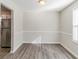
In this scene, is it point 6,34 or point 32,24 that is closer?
point 6,34

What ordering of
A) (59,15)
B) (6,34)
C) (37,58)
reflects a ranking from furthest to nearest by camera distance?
(59,15)
(6,34)
(37,58)

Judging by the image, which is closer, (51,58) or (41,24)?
(51,58)

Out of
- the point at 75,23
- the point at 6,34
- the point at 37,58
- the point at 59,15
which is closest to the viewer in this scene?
the point at 37,58

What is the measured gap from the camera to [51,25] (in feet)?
28.2

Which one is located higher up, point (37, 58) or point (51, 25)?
point (51, 25)

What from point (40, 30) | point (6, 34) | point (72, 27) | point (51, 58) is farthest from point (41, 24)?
point (51, 58)

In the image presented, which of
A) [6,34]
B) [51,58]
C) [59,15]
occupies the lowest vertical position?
[51,58]

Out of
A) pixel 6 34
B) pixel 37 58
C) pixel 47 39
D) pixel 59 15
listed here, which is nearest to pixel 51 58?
pixel 37 58

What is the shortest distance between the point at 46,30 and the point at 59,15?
146 cm

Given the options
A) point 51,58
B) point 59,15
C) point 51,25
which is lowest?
point 51,58

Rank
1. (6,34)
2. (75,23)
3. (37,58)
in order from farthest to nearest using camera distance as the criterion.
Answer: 1. (6,34)
2. (75,23)
3. (37,58)

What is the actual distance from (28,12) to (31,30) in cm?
135

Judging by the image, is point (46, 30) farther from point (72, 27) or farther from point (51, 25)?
point (72, 27)

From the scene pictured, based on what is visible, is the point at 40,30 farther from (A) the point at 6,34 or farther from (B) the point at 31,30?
(A) the point at 6,34
